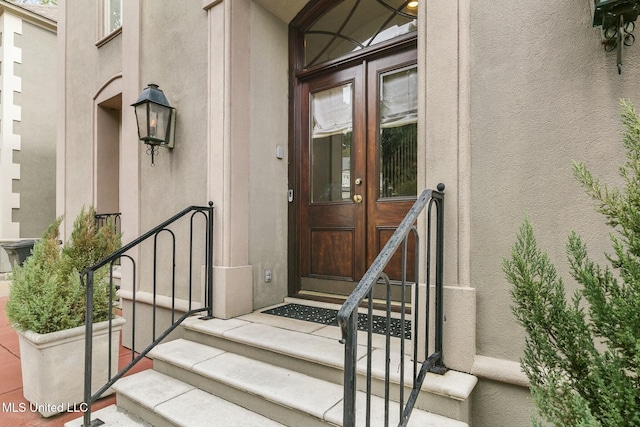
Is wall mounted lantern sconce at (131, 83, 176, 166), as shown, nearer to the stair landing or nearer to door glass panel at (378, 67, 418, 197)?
the stair landing

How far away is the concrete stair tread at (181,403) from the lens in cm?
177

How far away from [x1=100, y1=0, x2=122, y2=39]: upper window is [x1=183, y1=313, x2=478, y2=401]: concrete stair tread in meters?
4.01

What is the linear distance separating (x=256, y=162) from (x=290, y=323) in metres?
1.35

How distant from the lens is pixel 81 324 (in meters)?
2.37

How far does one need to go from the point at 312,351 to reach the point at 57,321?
5.55 feet

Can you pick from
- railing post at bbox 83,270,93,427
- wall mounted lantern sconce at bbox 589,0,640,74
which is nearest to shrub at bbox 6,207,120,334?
railing post at bbox 83,270,93,427

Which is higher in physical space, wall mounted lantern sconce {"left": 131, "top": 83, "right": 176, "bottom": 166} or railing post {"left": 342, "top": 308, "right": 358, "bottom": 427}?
wall mounted lantern sconce {"left": 131, "top": 83, "right": 176, "bottom": 166}

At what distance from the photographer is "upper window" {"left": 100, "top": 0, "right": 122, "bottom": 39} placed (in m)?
4.45

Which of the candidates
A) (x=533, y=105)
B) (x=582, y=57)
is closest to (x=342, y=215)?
(x=533, y=105)

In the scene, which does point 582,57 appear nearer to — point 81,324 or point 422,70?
point 422,70

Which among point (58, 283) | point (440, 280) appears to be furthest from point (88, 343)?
point (440, 280)

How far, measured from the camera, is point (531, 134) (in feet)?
5.38

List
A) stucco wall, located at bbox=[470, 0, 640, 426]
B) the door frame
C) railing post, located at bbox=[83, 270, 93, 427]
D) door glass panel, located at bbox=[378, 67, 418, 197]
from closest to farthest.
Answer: stucco wall, located at bbox=[470, 0, 640, 426], railing post, located at bbox=[83, 270, 93, 427], door glass panel, located at bbox=[378, 67, 418, 197], the door frame

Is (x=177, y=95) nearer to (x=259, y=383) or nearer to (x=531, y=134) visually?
(x=259, y=383)
